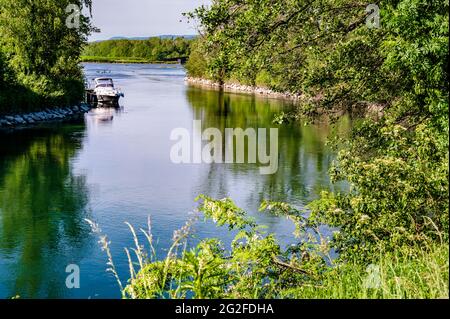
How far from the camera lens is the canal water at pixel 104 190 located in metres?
16.1

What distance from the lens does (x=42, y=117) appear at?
1818 inches

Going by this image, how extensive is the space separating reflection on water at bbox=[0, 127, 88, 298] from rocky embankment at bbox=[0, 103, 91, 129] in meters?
7.14

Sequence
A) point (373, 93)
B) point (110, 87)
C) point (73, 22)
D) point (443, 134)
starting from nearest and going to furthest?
point (443, 134)
point (373, 93)
point (73, 22)
point (110, 87)

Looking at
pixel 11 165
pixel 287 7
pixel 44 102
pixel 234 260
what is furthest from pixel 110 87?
pixel 234 260

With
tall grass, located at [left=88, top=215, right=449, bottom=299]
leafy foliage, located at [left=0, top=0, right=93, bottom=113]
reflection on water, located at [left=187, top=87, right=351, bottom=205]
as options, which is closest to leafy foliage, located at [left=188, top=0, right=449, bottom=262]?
tall grass, located at [left=88, top=215, right=449, bottom=299]

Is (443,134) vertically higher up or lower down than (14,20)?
lower down

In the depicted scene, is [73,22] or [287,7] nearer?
[287,7]

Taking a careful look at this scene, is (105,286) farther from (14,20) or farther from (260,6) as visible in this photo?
(14,20)

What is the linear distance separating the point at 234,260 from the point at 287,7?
664cm

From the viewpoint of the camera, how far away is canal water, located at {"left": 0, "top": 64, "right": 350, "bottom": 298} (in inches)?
634

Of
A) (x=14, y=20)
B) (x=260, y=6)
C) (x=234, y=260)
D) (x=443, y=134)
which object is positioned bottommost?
(x=234, y=260)

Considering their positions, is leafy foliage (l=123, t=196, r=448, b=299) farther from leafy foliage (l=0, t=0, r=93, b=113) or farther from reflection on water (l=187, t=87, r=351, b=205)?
leafy foliage (l=0, t=0, r=93, b=113)

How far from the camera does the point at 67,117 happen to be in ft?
162

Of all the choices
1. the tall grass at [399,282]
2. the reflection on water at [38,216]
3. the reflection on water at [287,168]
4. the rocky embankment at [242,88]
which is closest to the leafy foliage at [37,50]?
the reflection on water at [38,216]
